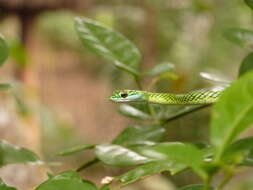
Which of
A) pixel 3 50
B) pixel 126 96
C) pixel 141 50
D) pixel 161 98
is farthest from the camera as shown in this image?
pixel 141 50

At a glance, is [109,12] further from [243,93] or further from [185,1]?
[243,93]

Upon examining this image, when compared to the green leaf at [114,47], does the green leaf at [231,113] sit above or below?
above

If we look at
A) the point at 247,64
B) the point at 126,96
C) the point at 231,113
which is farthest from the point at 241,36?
the point at 231,113

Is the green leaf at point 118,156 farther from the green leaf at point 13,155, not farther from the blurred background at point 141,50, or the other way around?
the blurred background at point 141,50

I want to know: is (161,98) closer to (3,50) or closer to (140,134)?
(140,134)

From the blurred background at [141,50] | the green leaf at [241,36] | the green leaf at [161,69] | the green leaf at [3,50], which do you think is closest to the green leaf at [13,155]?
the green leaf at [3,50]

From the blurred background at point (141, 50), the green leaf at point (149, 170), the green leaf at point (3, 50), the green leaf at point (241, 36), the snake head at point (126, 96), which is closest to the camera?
the green leaf at point (149, 170)

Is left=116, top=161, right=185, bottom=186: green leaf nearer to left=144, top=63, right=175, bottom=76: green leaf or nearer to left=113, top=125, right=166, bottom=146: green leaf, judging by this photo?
left=113, top=125, right=166, bottom=146: green leaf
